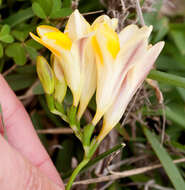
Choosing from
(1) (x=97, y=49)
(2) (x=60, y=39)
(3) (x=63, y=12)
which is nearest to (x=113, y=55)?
(1) (x=97, y=49)

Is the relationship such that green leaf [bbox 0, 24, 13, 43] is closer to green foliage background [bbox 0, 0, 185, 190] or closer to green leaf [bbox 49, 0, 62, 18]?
green foliage background [bbox 0, 0, 185, 190]

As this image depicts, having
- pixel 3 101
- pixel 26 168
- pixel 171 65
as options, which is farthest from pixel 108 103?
pixel 171 65

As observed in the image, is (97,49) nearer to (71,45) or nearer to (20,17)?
(71,45)

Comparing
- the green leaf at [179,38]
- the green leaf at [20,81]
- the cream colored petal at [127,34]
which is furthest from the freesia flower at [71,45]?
the green leaf at [179,38]

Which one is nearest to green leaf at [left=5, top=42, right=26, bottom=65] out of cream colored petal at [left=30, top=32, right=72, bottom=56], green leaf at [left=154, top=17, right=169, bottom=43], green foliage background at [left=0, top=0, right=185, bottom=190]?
green foliage background at [left=0, top=0, right=185, bottom=190]

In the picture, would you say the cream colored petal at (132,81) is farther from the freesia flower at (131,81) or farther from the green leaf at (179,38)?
the green leaf at (179,38)

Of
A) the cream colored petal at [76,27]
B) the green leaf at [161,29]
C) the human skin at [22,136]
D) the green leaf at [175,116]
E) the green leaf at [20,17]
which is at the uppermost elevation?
the cream colored petal at [76,27]
